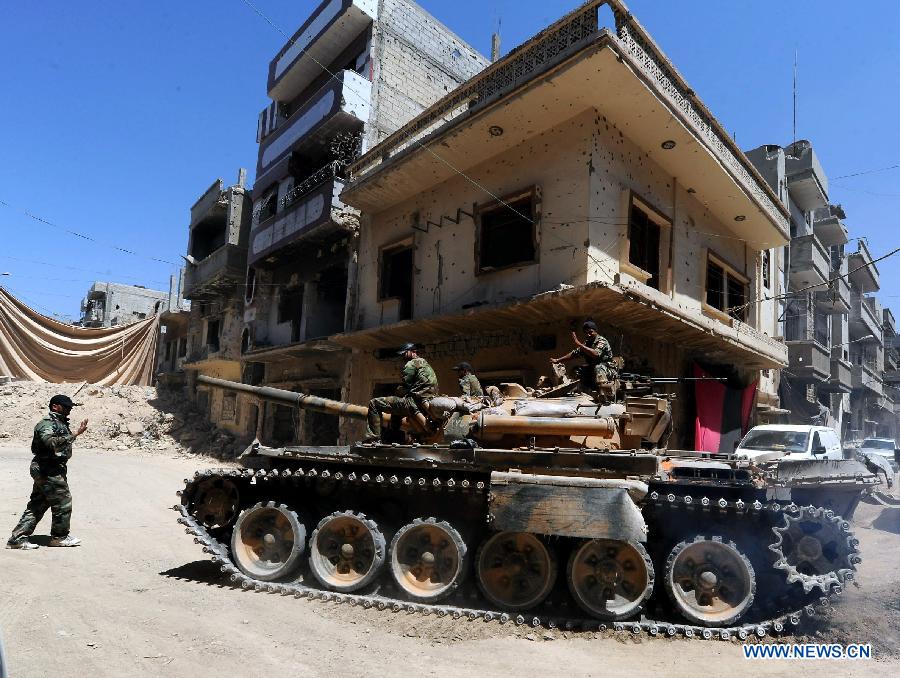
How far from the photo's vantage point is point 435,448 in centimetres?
611

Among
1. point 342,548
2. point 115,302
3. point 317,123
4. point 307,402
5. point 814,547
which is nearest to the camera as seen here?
point 814,547

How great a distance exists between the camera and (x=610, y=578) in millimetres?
5188

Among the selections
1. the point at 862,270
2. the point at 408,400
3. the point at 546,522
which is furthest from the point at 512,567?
the point at 862,270

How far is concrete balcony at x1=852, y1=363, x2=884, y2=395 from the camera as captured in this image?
92.9 ft

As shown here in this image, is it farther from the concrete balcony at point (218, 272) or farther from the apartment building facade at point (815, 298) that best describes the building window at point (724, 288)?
the concrete balcony at point (218, 272)

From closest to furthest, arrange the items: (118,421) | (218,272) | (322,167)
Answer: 1. (322,167)
2. (118,421)
3. (218,272)

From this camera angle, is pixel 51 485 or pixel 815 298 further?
pixel 815 298

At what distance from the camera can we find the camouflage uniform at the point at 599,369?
265 inches

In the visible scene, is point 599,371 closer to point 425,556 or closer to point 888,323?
point 425,556

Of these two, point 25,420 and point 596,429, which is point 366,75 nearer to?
point 596,429

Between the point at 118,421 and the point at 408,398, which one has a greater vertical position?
the point at 408,398

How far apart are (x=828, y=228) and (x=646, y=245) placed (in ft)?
59.6

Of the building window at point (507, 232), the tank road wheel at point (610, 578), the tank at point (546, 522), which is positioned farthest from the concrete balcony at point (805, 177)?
the tank road wheel at point (610, 578)

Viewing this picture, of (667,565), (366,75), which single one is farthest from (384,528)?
(366,75)
